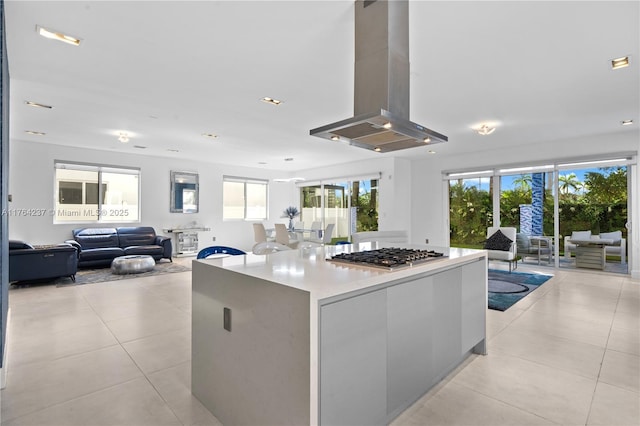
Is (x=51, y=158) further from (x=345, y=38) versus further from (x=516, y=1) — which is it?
(x=516, y=1)

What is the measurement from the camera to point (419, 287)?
6.09ft

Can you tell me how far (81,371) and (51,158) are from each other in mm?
6324

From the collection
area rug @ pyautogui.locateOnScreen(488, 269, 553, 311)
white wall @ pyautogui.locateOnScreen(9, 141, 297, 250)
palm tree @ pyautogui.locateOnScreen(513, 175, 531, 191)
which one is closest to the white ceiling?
white wall @ pyautogui.locateOnScreen(9, 141, 297, 250)

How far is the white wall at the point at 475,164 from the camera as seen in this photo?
566cm

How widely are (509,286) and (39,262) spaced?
7.29m

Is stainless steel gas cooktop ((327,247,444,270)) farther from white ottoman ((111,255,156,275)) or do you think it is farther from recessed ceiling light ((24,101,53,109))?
white ottoman ((111,255,156,275))

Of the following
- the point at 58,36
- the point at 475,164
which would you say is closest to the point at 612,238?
the point at 475,164

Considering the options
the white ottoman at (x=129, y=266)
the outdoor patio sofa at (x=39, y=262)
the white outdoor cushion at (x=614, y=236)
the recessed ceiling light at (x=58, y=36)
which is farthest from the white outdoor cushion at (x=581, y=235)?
the outdoor patio sofa at (x=39, y=262)

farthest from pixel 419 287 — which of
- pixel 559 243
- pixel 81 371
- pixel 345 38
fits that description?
pixel 559 243

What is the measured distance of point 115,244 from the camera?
689 cm

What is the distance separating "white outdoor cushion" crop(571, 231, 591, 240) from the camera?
620 centimetres

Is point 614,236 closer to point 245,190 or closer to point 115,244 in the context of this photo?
point 245,190

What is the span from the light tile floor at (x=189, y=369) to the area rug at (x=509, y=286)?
192mm

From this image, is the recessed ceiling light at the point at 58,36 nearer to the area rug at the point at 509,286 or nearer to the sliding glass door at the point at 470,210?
the area rug at the point at 509,286
